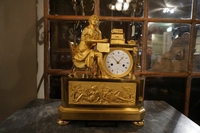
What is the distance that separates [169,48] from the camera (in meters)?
1.29

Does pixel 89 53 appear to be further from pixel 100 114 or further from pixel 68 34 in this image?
pixel 68 34

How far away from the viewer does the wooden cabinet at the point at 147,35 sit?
1.23 m

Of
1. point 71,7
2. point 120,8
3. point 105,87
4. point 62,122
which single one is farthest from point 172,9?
point 62,122

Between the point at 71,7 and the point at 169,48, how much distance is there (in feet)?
2.66

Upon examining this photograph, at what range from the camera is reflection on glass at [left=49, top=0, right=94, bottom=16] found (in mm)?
1231

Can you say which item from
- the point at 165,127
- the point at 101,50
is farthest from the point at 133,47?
the point at 165,127

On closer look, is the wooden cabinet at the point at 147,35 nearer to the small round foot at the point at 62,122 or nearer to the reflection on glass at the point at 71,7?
the reflection on glass at the point at 71,7

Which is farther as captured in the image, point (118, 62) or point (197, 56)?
point (197, 56)

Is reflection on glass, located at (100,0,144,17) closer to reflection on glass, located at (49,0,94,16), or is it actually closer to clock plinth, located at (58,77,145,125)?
reflection on glass, located at (49,0,94,16)

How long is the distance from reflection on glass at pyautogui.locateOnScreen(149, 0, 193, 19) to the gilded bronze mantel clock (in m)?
0.61

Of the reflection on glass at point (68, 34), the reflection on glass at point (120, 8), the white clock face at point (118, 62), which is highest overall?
the reflection on glass at point (120, 8)

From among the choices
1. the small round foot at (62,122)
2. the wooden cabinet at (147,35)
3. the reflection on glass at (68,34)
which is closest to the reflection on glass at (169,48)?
the wooden cabinet at (147,35)

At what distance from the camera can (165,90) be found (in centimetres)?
132

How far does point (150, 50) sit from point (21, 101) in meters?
1.06
